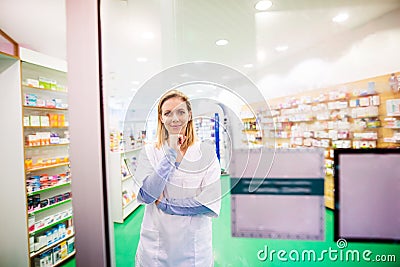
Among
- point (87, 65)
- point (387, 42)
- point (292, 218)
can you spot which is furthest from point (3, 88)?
point (387, 42)

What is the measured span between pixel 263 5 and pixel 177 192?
2.45 feet

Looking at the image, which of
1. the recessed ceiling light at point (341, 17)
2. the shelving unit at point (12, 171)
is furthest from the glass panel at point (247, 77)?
the shelving unit at point (12, 171)

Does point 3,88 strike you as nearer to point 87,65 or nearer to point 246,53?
point 87,65

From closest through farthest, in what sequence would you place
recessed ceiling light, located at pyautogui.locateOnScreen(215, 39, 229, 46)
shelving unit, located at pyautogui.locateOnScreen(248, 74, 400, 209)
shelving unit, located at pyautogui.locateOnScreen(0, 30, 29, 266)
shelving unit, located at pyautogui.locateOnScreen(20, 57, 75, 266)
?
shelving unit, located at pyautogui.locateOnScreen(248, 74, 400, 209)
recessed ceiling light, located at pyautogui.locateOnScreen(215, 39, 229, 46)
shelving unit, located at pyautogui.locateOnScreen(0, 30, 29, 266)
shelving unit, located at pyautogui.locateOnScreen(20, 57, 75, 266)

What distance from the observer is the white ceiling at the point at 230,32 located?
73 cm

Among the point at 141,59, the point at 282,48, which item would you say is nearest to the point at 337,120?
the point at 282,48

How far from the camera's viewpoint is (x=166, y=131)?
2.66 feet

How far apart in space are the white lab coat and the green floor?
0.12 ft

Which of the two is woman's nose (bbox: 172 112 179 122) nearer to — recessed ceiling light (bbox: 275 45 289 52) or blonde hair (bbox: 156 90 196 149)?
blonde hair (bbox: 156 90 196 149)

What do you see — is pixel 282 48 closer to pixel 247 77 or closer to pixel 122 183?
pixel 247 77

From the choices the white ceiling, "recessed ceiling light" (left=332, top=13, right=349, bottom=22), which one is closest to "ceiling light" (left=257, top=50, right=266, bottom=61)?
the white ceiling

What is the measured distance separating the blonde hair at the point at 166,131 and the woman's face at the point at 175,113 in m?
0.01

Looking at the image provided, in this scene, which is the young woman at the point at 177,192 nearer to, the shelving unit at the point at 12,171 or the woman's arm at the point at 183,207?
the woman's arm at the point at 183,207

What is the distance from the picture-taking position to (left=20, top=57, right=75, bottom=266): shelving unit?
7.91 ft
